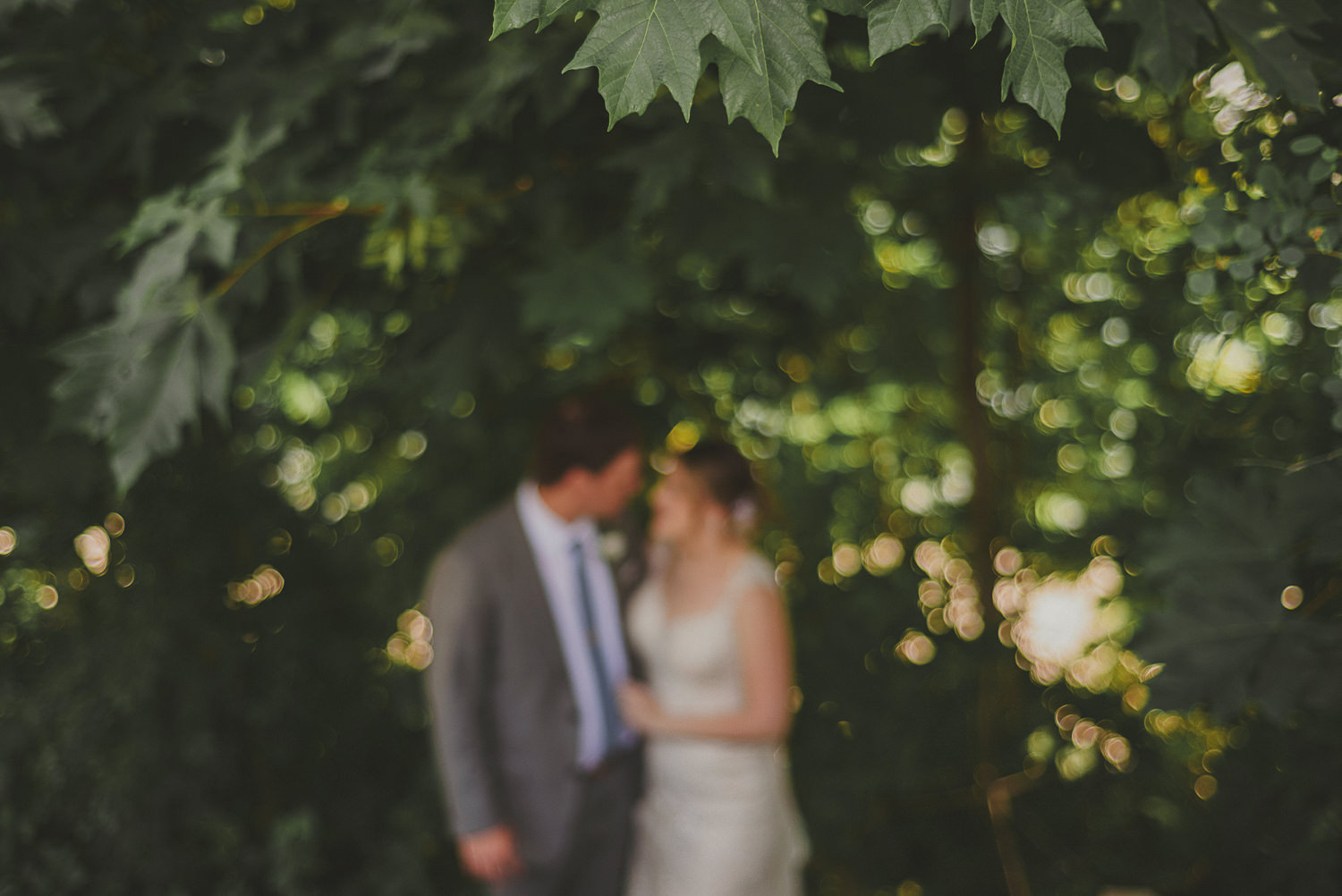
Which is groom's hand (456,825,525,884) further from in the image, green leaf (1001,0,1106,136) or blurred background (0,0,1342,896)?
green leaf (1001,0,1106,136)

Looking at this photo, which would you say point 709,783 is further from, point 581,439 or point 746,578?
point 581,439

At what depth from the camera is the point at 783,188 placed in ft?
5.82

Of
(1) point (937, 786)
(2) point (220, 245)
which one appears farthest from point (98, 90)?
(1) point (937, 786)

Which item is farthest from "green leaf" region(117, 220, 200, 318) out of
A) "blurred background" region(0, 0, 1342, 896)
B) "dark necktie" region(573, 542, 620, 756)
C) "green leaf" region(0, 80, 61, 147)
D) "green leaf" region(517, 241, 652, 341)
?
Result: "dark necktie" region(573, 542, 620, 756)

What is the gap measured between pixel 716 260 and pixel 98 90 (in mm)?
1279

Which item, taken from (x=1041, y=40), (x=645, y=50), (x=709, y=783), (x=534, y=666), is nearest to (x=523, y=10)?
(x=645, y=50)

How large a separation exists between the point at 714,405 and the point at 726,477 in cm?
76

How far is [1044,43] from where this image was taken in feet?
2.92

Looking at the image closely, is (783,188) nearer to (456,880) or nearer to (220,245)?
(220,245)

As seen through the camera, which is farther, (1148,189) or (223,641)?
(223,641)

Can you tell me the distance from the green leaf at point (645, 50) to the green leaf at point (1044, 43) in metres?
0.33

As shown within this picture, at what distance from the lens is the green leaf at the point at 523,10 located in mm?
820

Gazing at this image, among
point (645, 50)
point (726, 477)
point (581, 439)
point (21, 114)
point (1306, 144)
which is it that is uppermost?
point (21, 114)

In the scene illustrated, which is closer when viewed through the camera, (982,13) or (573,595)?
(982,13)
